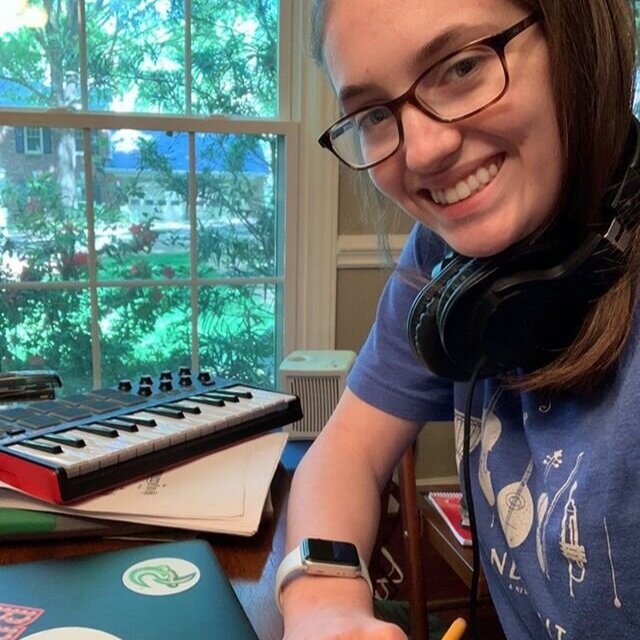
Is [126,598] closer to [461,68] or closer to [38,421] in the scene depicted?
[38,421]

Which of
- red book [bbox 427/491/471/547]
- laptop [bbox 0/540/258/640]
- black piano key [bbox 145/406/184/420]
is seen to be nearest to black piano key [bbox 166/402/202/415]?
black piano key [bbox 145/406/184/420]

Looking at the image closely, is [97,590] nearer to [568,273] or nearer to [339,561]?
[339,561]

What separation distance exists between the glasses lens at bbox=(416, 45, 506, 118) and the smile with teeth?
2.2 inches

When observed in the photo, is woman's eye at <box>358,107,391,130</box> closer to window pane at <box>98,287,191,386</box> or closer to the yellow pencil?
the yellow pencil

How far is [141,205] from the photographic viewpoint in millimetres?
1810

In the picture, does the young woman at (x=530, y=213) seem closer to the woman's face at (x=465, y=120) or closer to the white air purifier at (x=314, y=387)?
the woman's face at (x=465, y=120)

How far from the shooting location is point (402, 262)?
0.96 metres

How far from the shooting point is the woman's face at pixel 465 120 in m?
0.62

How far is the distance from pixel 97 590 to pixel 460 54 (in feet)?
1.78

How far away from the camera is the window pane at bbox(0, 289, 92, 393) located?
5.81 feet

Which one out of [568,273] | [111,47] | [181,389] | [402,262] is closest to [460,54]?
[568,273]

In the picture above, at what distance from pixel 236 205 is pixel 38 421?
104cm

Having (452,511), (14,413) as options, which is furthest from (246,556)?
(452,511)

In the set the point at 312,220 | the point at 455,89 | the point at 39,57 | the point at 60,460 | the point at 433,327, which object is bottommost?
the point at 60,460
